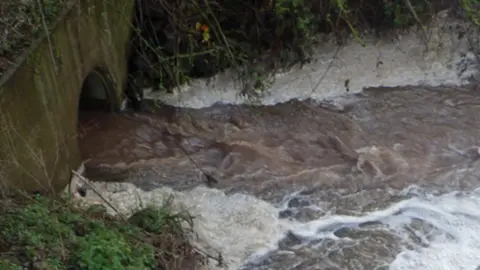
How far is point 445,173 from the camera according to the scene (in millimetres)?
5879

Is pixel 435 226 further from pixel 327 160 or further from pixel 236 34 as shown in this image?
pixel 236 34

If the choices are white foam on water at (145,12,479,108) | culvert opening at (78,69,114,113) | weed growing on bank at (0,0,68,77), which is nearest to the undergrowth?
white foam on water at (145,12,479,108)

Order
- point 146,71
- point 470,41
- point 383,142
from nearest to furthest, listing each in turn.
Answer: point 383,142 < point 146,71 < point 470,41

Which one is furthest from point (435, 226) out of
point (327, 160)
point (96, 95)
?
point (96, 95)

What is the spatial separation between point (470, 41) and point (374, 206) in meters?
2.90

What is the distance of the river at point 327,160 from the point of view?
16.8 feet

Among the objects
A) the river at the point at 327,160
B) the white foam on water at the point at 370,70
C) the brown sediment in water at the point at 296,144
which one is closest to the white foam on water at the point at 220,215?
the river at the point at 327,160

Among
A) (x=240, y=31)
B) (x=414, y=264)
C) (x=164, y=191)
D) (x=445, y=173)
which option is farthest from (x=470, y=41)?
(x=164, y=191)

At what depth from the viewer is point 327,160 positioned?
19.8ft

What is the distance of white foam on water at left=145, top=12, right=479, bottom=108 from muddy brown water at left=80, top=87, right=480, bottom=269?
0.65ft

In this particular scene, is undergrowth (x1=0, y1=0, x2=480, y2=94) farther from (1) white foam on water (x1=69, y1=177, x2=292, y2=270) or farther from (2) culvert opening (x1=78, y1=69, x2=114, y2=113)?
(1) white foam on water (x1=69, y1=177, x2=292, y2=270)

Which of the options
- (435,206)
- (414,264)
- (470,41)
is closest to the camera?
(414,264)

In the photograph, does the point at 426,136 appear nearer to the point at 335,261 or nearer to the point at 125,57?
→ the point at 335,261

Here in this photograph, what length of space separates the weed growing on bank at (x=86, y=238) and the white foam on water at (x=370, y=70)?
2.36 m
